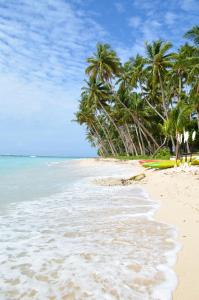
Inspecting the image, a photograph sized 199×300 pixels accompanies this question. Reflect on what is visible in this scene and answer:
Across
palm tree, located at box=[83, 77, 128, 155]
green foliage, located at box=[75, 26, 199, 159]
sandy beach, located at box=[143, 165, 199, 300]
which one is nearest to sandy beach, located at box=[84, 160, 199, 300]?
sandy beach, located at box=[143, 165, 199, 300]

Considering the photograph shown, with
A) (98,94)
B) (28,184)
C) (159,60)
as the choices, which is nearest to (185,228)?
(28,184)

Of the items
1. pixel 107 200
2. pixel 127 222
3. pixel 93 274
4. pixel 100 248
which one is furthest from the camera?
pixel 107 200

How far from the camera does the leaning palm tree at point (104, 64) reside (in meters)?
36.7

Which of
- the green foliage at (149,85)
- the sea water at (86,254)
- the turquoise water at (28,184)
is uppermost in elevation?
the green foliage at (149,85)

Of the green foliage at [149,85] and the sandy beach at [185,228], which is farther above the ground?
the green foliage at [149,85]

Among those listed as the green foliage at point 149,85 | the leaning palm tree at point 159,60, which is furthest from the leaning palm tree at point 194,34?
the leaning palm tree at point 159,60

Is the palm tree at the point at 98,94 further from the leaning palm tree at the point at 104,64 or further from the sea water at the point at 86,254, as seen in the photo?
the sea water at the point at 86,254

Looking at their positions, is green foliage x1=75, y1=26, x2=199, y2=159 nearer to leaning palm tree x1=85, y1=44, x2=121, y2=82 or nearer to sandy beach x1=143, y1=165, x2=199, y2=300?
leaning palm tree x1=85, y1=44, x2=121, y2=82

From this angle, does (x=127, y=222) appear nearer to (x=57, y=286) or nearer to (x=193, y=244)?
(x=193, y=244)

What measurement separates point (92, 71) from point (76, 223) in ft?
117

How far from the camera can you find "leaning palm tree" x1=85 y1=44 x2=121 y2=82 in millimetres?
36719

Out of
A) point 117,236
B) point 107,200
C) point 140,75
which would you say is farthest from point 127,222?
point 140,75

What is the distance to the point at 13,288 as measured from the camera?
2809 millimetres

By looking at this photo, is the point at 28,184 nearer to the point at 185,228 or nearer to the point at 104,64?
the point at 185,228
